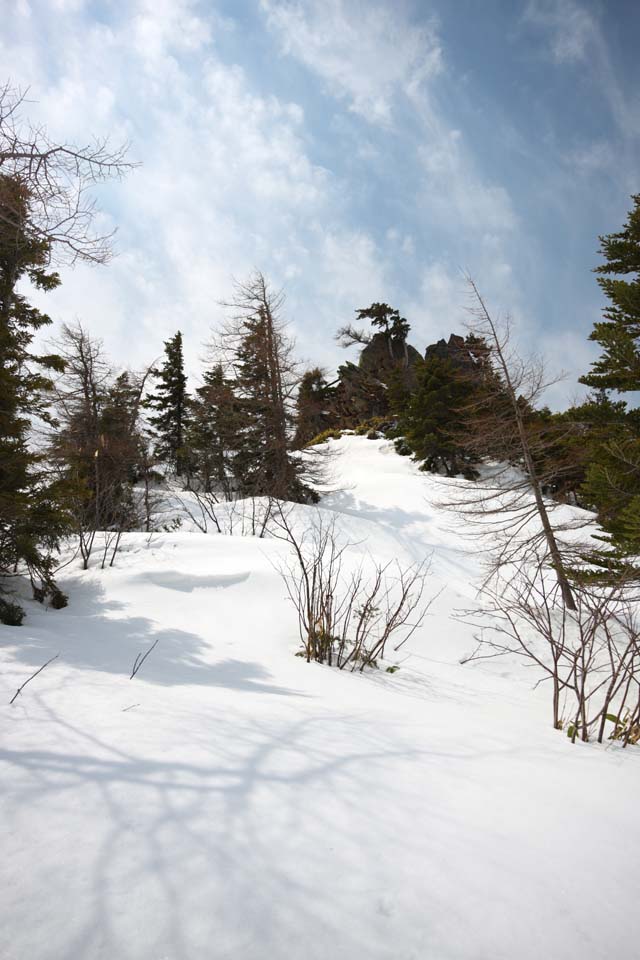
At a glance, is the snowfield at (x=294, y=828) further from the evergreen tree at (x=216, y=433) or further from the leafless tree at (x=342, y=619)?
the evergreen tree at (x=216, y=433)

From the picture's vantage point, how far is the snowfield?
2.86 feet

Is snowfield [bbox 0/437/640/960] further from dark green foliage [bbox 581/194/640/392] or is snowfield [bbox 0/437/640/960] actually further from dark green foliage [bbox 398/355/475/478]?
dark green foliage [bbox 398/355/475/478]

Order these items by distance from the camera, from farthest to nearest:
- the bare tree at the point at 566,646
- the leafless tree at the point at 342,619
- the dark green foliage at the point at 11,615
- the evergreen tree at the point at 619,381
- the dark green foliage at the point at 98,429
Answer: the dark green foliage at the point at 98,429 → the evergreen tree at the point at 619,381 → the dark green foliage at the point at 11,615 → the leafless tree at the point at 342,619 → the bare tree at the point at 566,646

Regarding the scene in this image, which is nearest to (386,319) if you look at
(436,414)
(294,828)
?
(436,414)

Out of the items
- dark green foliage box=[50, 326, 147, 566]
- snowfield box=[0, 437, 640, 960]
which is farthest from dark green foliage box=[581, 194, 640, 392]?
dark green foliage box=[50, 326, 147, 566]

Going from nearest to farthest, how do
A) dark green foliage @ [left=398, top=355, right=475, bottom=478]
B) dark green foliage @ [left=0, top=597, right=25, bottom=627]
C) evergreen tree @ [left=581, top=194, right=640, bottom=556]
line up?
1. dark green foliage @ [left=0, top=597, right=25, bottom=627]
2. evergreen tree @ [left=581, top=194, right=640, bottom=556]
3. dark green foliage @ [left=398, top=355, right=475, bottom=478]

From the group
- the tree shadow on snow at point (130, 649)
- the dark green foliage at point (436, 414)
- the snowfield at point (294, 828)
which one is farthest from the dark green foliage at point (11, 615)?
the dark green foliage at point (436, 414)

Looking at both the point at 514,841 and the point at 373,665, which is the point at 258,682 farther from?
the point at 514,841

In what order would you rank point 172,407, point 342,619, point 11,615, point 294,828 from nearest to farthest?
point 294,828 → point 11,615 → point 342,619 → point 172,407

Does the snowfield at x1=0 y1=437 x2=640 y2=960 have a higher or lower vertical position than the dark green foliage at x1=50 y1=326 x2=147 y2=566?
lower

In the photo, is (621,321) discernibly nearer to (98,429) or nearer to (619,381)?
(619,381)

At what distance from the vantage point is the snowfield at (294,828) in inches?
34.3

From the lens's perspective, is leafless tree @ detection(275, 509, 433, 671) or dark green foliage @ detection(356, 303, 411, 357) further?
dark green foliage @ detection(356, 303, 411, 357)

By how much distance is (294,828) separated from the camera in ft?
3.94
